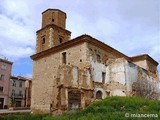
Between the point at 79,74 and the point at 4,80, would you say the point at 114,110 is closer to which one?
the point at 79,74

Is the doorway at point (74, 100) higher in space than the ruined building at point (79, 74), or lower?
lower

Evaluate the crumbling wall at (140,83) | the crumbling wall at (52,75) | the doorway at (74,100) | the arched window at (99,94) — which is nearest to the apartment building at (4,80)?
the crumbling wall at (52,75)

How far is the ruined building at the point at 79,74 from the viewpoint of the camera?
51.9ft

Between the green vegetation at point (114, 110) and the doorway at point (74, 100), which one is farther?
the doorway at point (74, 100)

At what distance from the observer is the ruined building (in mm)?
15812

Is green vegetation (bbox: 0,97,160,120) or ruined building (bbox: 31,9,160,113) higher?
ruined building (bbox: 31,9,160,113)

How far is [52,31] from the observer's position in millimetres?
23344

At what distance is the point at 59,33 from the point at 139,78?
1074 centimetres

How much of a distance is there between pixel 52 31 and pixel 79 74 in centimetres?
860

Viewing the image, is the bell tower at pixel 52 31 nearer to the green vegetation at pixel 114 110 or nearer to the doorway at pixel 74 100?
→ the doorway at pixel 74 100

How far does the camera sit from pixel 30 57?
77.2ft

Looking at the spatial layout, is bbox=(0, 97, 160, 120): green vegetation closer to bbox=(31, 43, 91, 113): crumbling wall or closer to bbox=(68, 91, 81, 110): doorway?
bbox=(68, 91, 81, 110): doorway

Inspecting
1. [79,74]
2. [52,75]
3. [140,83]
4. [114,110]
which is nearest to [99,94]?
[79,74]

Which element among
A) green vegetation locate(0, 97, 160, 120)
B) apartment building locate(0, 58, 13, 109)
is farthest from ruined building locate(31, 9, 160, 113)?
apartment building locate(0, 58, 13, 109)
